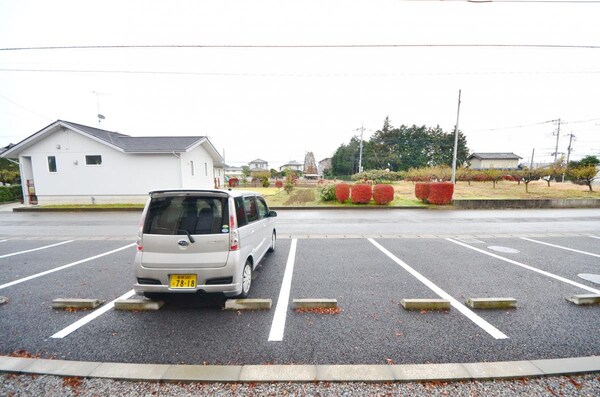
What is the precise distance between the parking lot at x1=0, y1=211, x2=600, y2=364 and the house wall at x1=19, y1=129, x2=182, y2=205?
396 inches

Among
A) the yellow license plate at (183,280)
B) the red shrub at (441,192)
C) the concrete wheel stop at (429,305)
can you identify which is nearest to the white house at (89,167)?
the yellow license plate at (183,280)

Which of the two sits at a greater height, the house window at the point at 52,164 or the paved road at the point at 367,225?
the house window at the point at 52,164

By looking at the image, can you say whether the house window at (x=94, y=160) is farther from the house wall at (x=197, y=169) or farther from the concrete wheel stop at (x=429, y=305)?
the concrete wheel stop at (x=429, y=305)

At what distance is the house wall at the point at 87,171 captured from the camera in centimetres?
1516

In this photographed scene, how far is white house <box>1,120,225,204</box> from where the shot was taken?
1512 cm

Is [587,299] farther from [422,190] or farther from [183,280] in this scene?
[422,190]

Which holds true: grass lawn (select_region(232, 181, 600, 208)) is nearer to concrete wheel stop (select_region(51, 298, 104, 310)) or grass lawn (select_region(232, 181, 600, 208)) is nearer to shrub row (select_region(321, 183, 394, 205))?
shrub row (select_region(321, 183, 394, 205))

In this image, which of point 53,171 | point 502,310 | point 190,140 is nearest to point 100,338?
point 502,310

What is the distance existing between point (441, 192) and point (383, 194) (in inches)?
131

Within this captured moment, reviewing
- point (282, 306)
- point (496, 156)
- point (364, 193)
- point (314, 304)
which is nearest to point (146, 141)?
point (364, 193)

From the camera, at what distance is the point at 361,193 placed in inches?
558

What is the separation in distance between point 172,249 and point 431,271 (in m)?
4.61

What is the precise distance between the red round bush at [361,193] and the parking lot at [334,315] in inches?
316

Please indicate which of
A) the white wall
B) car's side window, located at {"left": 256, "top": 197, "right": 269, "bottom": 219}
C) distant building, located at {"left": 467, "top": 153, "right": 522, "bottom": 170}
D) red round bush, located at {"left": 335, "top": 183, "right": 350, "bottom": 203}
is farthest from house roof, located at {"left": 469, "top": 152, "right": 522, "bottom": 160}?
car's side window, located at {"left": 256, "top": 197, "right": 269, "bottom": 219}
